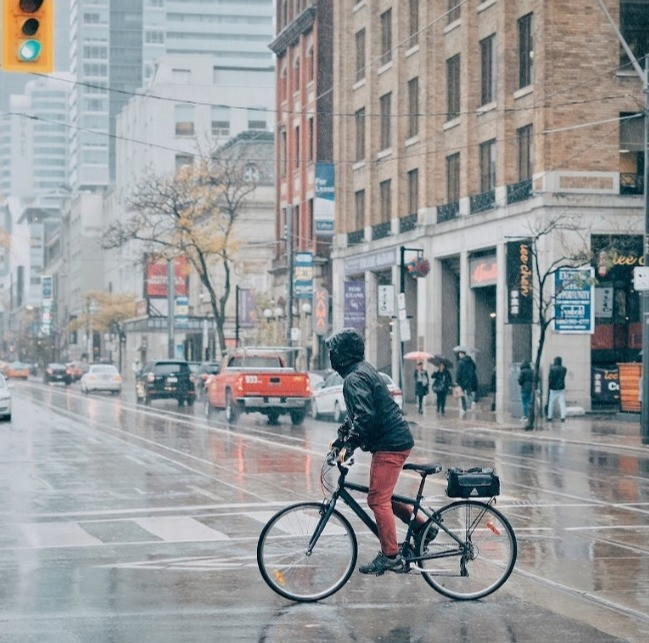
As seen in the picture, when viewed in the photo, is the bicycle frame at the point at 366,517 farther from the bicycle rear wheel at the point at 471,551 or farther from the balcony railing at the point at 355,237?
the balcony railing at the point at 355,237

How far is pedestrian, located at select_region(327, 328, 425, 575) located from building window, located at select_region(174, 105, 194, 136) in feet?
342

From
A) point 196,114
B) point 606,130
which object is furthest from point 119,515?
point 196,114

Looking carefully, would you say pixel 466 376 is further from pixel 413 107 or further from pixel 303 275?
pixel 303 275

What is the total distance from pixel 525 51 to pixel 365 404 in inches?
1393

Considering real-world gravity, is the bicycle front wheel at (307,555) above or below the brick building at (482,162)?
below

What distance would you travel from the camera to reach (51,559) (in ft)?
39.5

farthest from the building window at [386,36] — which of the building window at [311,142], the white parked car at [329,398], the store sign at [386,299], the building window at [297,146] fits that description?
the white parked car at [329,398]

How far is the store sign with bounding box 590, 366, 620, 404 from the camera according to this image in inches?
1613

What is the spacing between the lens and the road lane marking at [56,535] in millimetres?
13094

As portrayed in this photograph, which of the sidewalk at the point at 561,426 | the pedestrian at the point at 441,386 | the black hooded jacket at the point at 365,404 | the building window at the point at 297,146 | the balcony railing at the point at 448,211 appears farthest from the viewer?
the building window at the point at 297,146

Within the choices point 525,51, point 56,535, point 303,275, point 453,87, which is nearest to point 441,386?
point 525,51

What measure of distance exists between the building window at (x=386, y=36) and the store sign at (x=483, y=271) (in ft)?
38.3

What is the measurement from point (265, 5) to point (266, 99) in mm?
76396

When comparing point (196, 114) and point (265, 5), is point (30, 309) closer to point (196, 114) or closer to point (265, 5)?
point (265, 5)
